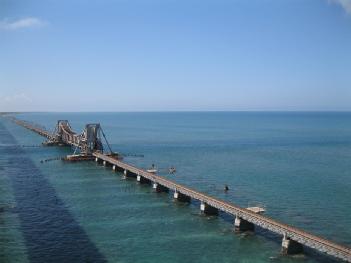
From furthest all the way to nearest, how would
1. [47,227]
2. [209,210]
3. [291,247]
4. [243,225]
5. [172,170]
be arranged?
[172,170] → [209,210] → [47,227] → [243,225] → [291,247]

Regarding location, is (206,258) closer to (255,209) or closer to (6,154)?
(255,209)

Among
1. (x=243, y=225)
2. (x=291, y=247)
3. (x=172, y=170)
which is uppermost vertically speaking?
(x=172, y=170)

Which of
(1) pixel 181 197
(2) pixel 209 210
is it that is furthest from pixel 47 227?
(1) pixel 181 197

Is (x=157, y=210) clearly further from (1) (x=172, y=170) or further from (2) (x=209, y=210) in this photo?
(1) (x=172, y=170)

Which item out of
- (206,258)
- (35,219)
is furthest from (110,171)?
(206,258)

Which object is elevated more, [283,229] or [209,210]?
[283,229]

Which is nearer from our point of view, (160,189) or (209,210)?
(209,210)

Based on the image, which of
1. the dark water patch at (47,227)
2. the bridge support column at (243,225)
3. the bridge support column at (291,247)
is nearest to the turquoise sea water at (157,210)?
the dark water patch at (47,227)

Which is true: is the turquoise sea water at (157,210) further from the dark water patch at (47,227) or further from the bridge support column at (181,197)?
the bridge support column at (181,197)

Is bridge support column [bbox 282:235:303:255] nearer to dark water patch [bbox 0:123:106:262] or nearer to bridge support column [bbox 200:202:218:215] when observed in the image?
bridge support column [bbox 200:202:218:215]
